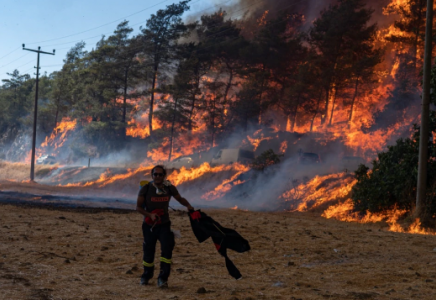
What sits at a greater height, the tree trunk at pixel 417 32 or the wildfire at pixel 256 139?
the tree trunk at pixel 417 32

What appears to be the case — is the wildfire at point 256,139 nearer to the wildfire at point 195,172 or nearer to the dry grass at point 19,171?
the wildfire at point 195,172

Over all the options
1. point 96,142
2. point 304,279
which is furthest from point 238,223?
point 96,142

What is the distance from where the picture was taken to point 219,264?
895 cm

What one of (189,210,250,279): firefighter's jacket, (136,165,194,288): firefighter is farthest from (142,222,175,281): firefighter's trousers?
(189,210,250,279): firefighter's jacket

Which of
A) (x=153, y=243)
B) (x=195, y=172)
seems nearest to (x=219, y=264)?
(x=153, y=243)

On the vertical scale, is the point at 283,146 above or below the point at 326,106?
below

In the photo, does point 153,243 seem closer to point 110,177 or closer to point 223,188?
point 223,188

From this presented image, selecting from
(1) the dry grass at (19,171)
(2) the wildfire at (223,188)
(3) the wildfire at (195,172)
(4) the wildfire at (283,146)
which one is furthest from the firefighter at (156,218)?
(1) the dry grass at (19,171)

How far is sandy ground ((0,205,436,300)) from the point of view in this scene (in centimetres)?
643

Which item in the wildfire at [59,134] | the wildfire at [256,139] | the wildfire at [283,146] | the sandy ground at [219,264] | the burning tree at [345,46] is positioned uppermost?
the burning tree at [345,46]

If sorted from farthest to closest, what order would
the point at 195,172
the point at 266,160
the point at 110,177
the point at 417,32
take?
1. the point at 110,177
2. the point at 417,32
3. the point at 195,172
4. the point at 266,160

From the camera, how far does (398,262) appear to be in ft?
29.3

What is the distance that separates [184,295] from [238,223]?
8.91m

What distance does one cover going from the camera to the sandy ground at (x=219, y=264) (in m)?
6.43
